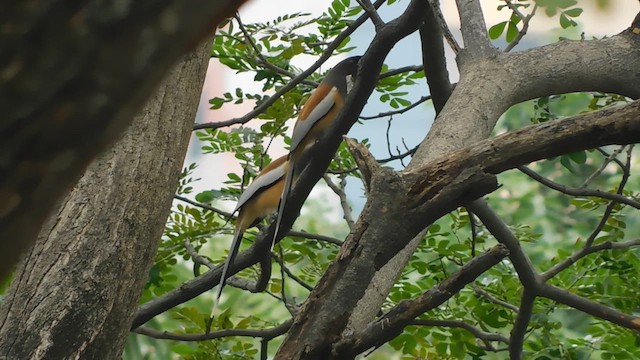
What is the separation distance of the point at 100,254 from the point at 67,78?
153 centimetres

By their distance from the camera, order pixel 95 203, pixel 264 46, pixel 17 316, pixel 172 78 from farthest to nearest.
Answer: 1. pixel 264 46
2. pixel 172 78
3. pixel 95 203
4. pixel 17 316

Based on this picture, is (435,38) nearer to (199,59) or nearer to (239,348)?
(199,59)

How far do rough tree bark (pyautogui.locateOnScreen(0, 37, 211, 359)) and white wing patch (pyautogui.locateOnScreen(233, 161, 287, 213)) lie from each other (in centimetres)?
82

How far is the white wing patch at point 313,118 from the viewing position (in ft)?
9.73

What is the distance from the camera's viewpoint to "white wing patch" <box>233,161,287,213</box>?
2.95m

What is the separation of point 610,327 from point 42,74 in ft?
9.24

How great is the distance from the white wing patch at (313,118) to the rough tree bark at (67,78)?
2527 mm

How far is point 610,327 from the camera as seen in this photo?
9.62ft

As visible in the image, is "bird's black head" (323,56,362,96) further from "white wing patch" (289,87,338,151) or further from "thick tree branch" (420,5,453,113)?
"thick tree branch" (420,5,453,113)

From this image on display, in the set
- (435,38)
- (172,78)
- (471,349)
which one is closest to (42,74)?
(172,78)

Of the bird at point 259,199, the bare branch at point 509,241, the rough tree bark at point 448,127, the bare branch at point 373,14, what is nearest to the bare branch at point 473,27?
the rough tree bark at point 448,127

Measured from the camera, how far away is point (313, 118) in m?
3.01

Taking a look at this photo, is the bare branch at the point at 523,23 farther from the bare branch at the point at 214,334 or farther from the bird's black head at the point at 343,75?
the bare branch at the point at 214,334

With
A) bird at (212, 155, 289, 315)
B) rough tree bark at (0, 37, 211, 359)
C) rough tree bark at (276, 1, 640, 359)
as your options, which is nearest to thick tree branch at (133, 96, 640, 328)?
rough tree bark at (276, 1, 640, 359)
